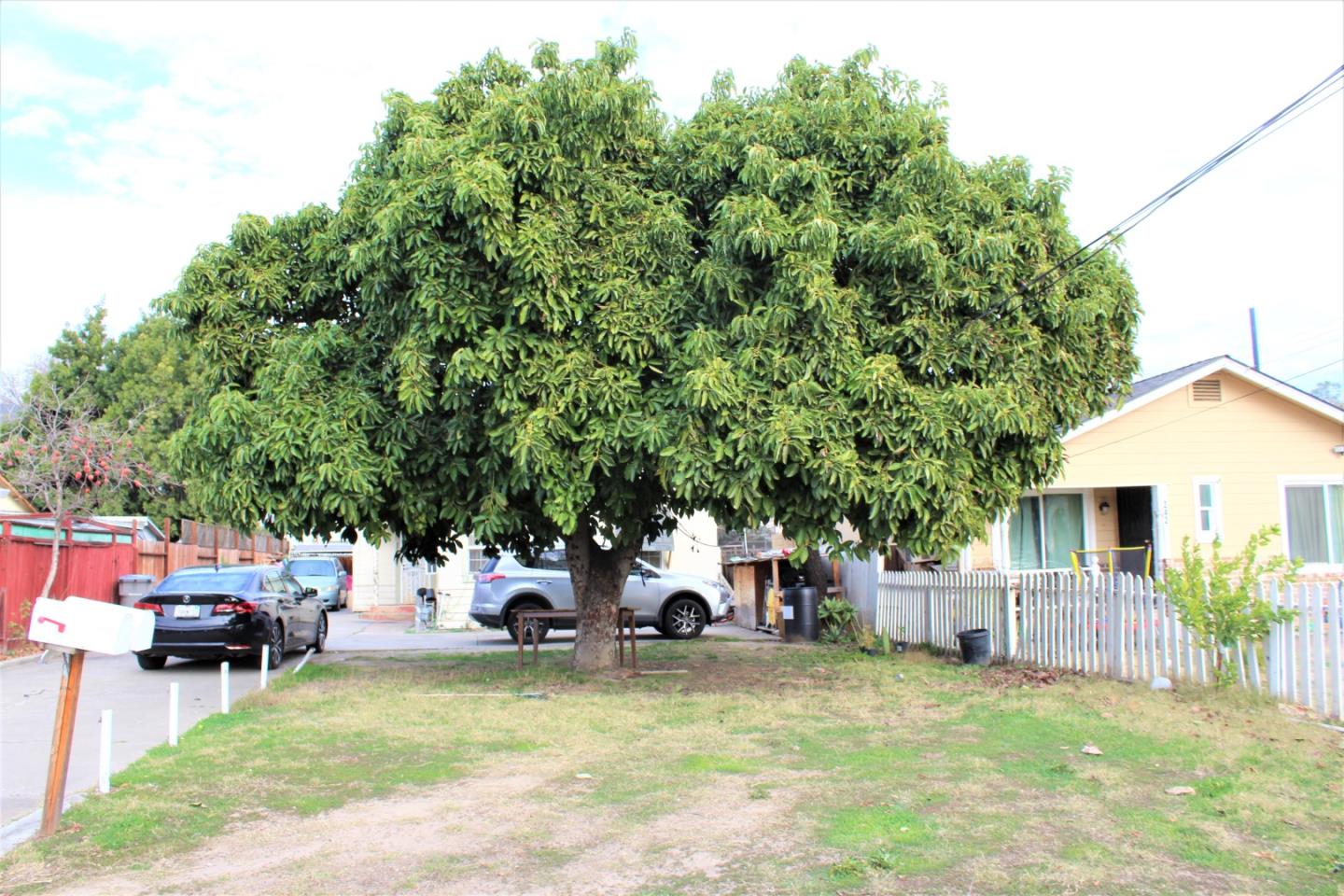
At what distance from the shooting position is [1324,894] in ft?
15.0

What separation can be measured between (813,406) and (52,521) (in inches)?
571

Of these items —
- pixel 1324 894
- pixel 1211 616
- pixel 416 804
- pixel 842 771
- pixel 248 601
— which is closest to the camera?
pixel 1324 894

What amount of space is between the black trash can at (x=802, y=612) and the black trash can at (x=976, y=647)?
5.20 metres

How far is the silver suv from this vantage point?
62.5ft

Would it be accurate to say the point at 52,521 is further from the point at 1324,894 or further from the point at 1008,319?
the point at 1324,894

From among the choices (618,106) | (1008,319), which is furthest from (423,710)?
(1008,319)

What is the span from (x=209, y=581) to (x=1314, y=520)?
54.5 ft

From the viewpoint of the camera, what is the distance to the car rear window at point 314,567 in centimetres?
3133

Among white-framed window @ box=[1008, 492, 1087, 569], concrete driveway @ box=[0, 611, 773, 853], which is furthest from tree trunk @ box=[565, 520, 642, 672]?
white-framed window @ box=[1008, 492, 1087, 569]

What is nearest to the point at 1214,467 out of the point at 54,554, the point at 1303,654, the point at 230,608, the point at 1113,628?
the point at 1113,628

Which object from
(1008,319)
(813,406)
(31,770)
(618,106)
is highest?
(618,106)

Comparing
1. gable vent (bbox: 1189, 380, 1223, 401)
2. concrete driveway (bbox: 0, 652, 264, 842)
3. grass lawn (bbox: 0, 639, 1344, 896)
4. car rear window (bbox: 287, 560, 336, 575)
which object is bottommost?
concrete driveway (bbox: 0, 652, 264, 842)

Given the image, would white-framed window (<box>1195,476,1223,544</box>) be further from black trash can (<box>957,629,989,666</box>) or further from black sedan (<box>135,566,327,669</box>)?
black sedan (<box>135,566,327,669</box>)

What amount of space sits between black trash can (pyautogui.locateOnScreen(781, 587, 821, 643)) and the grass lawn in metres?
7.55
